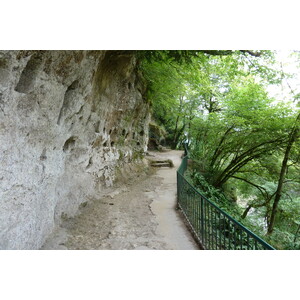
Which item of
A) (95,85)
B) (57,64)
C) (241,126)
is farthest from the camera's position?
(241,126)

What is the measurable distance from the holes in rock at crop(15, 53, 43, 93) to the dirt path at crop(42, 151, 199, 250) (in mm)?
2918

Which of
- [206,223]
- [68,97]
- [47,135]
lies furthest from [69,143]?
[206,223]

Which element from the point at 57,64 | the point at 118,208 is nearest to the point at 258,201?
the point at 118,208

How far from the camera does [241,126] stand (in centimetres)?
908

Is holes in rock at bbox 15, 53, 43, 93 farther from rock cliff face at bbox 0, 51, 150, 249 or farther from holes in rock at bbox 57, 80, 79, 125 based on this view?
holes in rock at bbox 57, 80, 79, 125

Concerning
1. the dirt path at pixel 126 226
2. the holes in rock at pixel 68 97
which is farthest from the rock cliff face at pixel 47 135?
the dirt path at pixel 126 226

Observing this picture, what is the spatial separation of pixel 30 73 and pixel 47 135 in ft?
3.70

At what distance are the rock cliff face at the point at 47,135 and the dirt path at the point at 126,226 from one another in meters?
0.35

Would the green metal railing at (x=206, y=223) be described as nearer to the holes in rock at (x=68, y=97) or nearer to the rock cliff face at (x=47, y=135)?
the rock cliff face at (x=47, y=135)

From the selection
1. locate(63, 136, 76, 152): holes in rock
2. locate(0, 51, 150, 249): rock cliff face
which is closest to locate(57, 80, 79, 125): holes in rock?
locate(0, 51, 150, 249): rock cliff face

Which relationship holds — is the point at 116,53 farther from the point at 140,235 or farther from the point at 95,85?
the point at 140,235

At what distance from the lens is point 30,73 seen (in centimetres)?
371

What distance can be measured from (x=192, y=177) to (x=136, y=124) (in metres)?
3.98

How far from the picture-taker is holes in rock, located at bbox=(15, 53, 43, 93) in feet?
11.9
